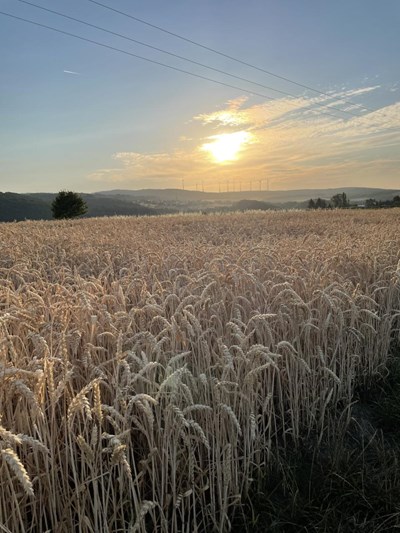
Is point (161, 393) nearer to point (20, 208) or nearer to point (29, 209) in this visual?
point (29, 209)

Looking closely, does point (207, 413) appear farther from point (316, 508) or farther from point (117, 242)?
point (117, 242)

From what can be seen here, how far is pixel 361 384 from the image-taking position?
4.60 meters

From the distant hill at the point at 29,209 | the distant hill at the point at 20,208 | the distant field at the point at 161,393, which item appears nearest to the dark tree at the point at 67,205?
the distant hill at the point at 29,209

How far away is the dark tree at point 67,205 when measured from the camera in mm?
68938

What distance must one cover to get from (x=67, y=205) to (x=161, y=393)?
70461mm

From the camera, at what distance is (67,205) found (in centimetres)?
6919

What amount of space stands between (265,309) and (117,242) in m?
7.15

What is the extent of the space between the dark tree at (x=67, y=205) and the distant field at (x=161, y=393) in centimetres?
6652

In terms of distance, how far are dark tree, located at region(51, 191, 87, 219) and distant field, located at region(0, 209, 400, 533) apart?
6652cm

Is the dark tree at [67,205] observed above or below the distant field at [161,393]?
above

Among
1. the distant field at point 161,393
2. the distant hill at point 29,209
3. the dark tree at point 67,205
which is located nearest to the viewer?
the distant field at point 161,393

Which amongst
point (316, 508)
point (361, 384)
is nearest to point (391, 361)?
point (361, 384)

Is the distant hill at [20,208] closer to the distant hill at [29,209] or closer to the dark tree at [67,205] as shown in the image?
the distant hill at [29,209]

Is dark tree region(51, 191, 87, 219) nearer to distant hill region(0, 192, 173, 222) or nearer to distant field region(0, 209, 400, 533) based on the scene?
distant hill region(0, 192, 173, 222)
